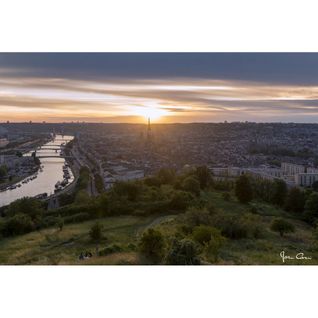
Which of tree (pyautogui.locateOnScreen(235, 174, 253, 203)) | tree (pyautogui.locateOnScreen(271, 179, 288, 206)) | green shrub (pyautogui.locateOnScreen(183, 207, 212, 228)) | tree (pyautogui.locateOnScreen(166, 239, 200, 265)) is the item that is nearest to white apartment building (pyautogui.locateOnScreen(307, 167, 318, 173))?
tree (pyautogui.locateOnScreen(271, 179, 288, 206))

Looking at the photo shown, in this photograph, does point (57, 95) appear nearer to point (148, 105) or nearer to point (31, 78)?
point (31, 78)

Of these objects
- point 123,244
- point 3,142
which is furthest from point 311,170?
point 3,142

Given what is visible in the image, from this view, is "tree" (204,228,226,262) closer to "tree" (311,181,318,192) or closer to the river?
"tree" (311,181,318,192)

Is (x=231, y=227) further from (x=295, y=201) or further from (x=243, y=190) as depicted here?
(x=295, y=201)

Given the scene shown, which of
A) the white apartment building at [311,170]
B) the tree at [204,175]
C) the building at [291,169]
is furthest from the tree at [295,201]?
the tree at [204,175]

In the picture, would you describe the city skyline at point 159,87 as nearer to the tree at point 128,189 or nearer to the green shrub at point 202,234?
the tree at point 128,189

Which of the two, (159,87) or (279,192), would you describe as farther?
A: (279,192)

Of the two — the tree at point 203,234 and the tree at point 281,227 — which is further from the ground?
the tree at point 203,234
